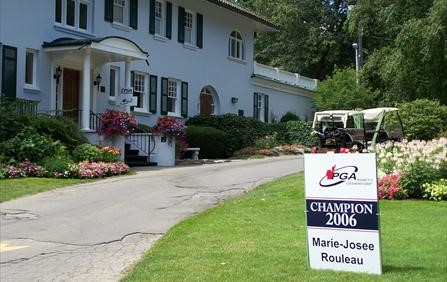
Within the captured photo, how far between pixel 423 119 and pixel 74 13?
14.7 meters

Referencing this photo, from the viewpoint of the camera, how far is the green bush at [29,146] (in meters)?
16.9

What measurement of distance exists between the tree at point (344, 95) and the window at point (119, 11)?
16.7 metres

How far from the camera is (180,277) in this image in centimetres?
698

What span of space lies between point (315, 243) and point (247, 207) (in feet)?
16.2

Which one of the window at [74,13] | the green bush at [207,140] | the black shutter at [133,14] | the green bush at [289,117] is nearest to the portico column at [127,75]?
the window at [74,13]

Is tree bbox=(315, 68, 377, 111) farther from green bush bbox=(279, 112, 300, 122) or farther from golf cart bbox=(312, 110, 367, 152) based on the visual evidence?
golf cart bbox=(312, 110, 367, 152)

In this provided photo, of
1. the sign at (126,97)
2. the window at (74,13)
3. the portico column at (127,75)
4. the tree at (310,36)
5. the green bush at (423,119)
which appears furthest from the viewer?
the tree at (310,36)

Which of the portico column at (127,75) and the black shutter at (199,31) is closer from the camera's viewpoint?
the portico column at (127,75)

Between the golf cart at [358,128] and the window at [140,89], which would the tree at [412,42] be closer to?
the golf cart at [358,128]

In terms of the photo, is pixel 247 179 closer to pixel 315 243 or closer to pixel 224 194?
pixel 224 194

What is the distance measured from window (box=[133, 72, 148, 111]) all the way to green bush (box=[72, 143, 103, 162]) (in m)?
7.46

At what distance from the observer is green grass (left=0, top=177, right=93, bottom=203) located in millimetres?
13776

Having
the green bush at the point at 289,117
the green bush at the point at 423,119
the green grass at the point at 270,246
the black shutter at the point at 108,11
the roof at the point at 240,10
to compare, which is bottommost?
the green grass at the point at 270,246

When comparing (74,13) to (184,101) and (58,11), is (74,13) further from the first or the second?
(184,101)
